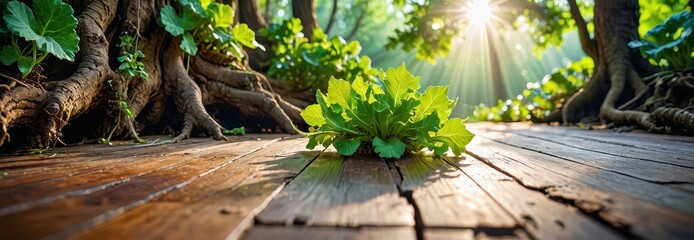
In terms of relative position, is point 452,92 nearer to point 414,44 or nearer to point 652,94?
point 414,44

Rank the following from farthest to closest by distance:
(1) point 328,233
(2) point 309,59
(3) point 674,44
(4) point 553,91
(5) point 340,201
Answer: (4) point 553,91, (2) point 309,59, (3) point 674,44, (5) point 340,201, (1) point 328,233

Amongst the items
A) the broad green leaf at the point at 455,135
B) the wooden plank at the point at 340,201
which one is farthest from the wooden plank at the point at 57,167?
the broad green leaf at the point at 455,135

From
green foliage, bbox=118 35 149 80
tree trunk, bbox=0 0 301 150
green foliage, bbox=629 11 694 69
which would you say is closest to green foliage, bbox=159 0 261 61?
tree trunk, bbox=0 0 301 150

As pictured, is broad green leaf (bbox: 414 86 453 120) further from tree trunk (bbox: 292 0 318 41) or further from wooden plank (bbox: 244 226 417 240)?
tree trunk (bbox: 292 0 318 41)

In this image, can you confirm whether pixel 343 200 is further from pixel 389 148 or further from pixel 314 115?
pixel 314 115

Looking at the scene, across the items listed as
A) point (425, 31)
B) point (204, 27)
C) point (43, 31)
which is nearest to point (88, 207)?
point (43, 31)
